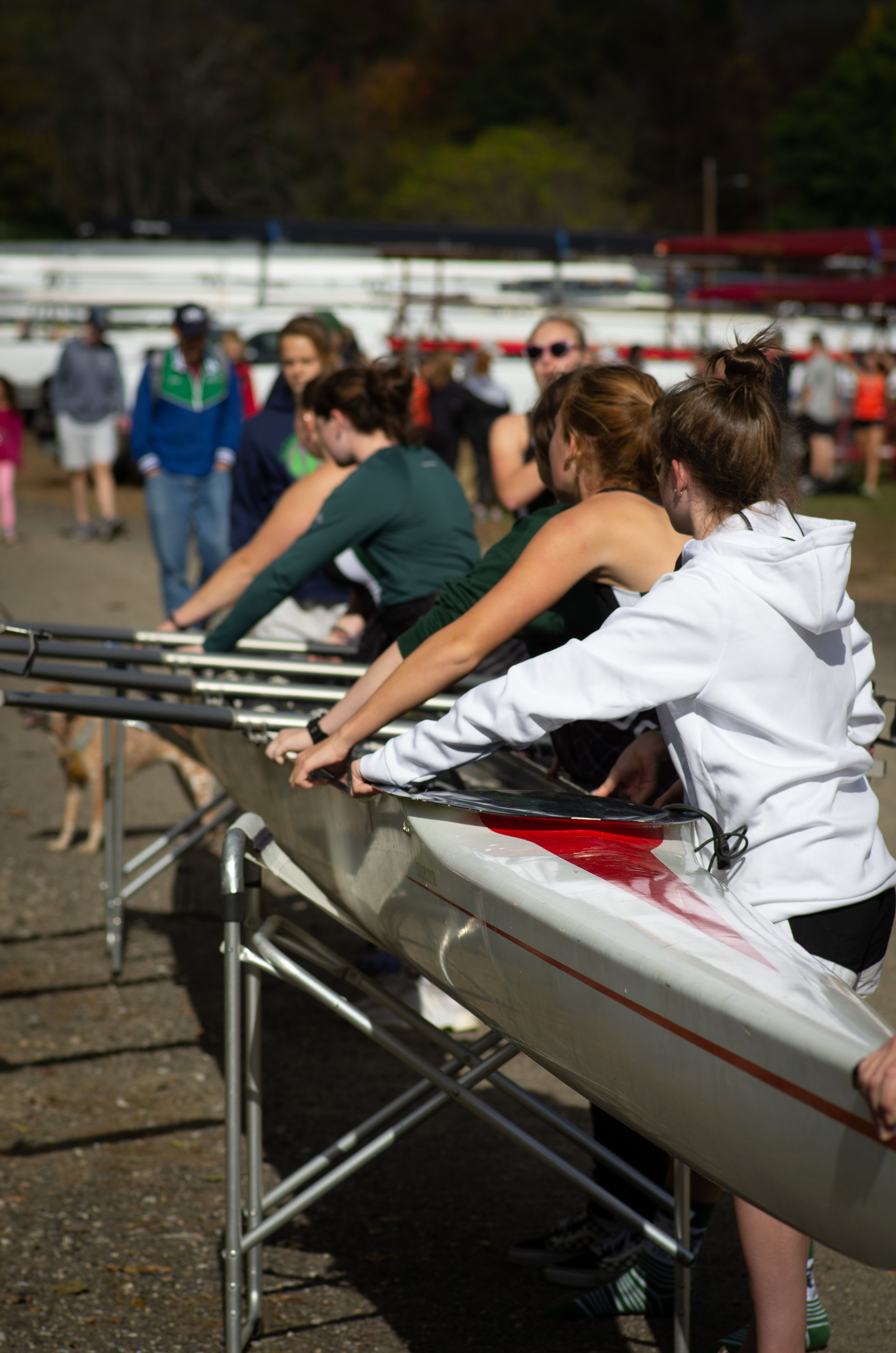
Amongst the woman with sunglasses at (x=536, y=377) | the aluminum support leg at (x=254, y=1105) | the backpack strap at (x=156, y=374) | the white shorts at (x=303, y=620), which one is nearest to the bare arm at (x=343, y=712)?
A: the aluminum support leg at (x=254, y=1105)

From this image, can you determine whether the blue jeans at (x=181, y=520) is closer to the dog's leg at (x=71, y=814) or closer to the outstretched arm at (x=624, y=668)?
the dog's leg at (x=71, y=814)

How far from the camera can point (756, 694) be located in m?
2.06

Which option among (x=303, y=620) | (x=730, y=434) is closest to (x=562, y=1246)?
(x=730, y=434)

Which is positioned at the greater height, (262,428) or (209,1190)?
(262,428)

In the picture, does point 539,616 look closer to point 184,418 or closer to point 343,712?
point 343,712

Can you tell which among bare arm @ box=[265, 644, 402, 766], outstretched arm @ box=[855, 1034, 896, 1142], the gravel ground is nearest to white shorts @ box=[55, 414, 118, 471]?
the gravel ground

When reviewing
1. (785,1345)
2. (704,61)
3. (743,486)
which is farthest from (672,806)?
(704,61)

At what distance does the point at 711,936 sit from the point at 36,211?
5095cm

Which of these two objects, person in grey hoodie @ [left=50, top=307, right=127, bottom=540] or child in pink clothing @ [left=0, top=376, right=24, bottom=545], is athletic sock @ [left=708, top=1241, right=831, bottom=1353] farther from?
child in pink clothing @ [left=0, top=376, right=24, bottom=545]

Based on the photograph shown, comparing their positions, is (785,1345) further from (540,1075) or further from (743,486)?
(540,1075)

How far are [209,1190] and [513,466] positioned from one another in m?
2.72

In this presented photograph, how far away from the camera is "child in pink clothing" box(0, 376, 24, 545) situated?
1330 centimetres

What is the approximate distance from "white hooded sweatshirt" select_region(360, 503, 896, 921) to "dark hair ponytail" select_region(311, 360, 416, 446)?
2022mm

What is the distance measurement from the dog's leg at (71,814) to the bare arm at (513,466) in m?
2.42
